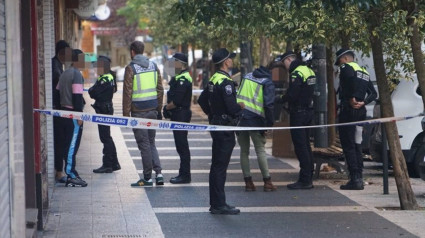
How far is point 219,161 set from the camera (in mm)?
9969

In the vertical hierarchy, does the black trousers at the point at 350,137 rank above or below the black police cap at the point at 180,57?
below

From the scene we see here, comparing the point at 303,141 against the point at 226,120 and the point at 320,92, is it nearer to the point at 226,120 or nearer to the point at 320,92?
the point at 320,92

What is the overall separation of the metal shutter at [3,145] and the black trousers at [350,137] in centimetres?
674

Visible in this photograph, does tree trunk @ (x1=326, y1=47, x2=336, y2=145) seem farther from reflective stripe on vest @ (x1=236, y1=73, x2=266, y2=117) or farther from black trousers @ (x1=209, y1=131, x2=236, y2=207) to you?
black trousers @ (x1=209, y1=131, x2=236, y2=207)

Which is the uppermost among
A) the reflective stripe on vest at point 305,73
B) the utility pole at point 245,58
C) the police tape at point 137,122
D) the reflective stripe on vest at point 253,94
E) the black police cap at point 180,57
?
the utility pole at point 245,58

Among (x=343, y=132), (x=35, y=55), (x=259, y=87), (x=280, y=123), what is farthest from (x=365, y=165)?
(x=35, y=55)

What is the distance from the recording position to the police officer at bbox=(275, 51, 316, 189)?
11969mm

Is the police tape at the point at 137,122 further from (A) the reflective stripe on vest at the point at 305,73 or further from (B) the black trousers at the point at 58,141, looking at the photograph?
(B) the black trousers at the point at 58,141

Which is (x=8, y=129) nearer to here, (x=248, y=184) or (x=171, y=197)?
(x=171, y=197)

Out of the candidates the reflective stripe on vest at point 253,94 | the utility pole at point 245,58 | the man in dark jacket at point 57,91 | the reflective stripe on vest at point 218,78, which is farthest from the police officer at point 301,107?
the utility pole at point 245,58

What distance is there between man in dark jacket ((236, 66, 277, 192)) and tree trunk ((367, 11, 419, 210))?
57.9 inches

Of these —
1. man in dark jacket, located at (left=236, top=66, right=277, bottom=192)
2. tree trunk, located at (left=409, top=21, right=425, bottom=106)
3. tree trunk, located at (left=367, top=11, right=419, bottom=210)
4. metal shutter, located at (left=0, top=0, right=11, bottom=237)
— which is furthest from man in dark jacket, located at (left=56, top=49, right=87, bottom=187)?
metal shutter, located at (left=0, top=0, right=11, bottom=237)

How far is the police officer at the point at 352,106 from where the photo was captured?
39.3 feet

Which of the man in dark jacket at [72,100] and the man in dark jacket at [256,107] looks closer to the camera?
the man in dark jacket at [256,107]
